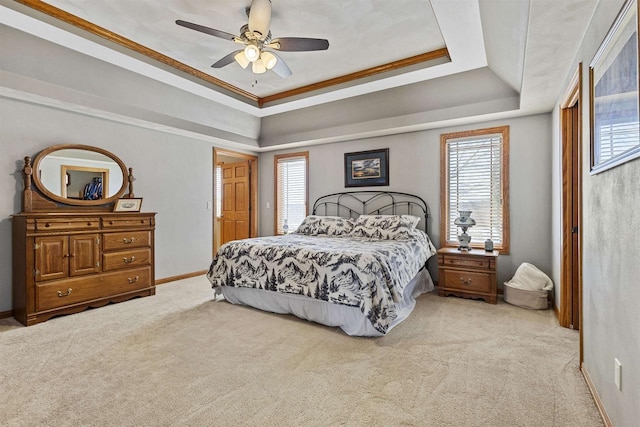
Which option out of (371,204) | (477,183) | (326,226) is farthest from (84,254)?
(477,183)

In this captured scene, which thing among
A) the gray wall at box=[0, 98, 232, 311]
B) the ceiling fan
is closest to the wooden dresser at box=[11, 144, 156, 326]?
the gray wall at box=[0, 98, 232, 311]

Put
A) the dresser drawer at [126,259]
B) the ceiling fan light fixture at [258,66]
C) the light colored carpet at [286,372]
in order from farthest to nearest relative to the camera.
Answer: the dresser drawer at [126,259] < the ceiling fan light fixture at [258,66] < the light colored carpet at [286,372]

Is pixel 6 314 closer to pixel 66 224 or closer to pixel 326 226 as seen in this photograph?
pixel 66 224

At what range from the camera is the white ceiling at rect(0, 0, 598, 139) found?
2.30m

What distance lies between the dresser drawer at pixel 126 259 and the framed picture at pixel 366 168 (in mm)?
3194

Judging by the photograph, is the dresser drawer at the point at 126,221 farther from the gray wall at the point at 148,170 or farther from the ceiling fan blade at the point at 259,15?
the ceiling fan blade at the point at 259,15

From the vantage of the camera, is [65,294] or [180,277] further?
[180,277]

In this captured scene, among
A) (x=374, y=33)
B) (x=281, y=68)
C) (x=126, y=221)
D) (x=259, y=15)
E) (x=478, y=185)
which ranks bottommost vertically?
(x=126, y=221)

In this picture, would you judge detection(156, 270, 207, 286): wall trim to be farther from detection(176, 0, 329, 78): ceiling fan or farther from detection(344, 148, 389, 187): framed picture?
detection(176, 0, 329, 78): ceiling fan

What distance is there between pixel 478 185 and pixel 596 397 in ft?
9.66

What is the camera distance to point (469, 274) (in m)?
3.90

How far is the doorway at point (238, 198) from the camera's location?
648cm

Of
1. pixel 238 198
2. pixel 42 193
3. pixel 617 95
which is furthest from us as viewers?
pixel 238 198

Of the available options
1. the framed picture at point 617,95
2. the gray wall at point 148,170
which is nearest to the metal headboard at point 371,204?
the gray wall at point 148,170
